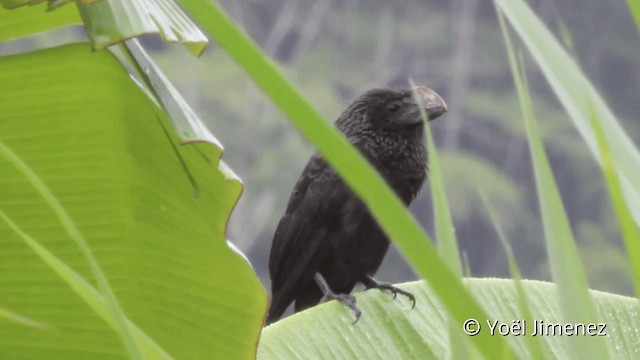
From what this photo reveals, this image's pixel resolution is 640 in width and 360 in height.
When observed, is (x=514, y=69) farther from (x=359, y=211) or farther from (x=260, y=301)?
(x=359, y=211)

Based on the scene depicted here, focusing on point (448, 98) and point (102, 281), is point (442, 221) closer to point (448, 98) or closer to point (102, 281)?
point (102, 281)

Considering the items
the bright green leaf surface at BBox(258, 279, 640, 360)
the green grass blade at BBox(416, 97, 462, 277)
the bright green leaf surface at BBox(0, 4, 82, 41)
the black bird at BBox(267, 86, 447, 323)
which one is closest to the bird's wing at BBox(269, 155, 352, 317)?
the black bird at BBox(267, 86, 447, 323)

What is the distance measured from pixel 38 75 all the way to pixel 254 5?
1546 cm

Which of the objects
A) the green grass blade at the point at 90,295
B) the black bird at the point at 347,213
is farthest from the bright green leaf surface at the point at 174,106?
the black bird at the point at 347,213

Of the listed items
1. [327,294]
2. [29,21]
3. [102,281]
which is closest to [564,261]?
[102,281]

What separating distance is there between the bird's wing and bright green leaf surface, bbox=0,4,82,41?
1.62m

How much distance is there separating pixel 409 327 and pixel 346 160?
1281mm

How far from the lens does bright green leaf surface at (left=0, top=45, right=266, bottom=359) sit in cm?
109

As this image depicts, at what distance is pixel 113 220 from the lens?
110 cm

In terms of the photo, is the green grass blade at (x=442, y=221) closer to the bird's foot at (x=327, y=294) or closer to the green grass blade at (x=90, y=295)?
the green grass blade at (x=90, y=295)

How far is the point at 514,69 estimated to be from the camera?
0.44m

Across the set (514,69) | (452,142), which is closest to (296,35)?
(452,142)

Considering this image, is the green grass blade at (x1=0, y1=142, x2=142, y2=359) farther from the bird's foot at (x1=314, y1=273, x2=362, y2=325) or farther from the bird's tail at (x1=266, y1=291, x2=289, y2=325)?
the bird's tail at (x1=266, y1=291, x2=289, y2=325)

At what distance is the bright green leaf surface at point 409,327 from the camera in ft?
5.01
